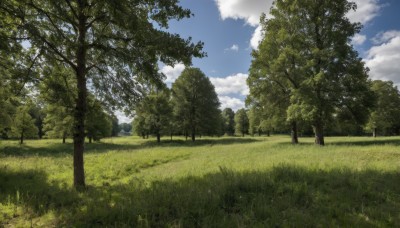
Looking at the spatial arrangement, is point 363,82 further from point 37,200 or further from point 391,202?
point 37,200

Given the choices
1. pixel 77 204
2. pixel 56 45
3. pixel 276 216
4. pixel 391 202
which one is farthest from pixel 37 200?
pixel 391 202

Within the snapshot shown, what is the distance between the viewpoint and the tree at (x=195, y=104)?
46344mm

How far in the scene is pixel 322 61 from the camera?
22.7 m

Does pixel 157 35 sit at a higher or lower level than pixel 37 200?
higher

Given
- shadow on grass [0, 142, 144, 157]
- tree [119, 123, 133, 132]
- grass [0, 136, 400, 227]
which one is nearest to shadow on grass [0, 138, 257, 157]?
shadow on grass [0, 142, 144, 157]

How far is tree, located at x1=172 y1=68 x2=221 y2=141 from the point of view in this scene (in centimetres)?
4634

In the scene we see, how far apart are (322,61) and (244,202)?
1957 centimetres

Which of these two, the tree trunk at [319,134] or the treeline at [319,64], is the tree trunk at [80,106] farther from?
the tree trunk at [319,134]

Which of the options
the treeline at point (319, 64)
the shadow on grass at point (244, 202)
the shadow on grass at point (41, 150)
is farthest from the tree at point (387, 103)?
the shadow on grass at point (244, 202)

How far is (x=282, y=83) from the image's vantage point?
90.5ft

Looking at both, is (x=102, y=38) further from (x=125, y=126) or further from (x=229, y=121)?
(x=125, y=126)

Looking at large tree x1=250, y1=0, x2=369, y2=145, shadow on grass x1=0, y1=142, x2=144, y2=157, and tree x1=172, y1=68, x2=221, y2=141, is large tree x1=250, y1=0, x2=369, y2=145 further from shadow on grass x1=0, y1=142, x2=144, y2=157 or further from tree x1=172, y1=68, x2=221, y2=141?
tree x1=172, y1=68, x2=221, y2=141

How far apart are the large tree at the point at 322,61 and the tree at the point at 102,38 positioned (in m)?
14.8

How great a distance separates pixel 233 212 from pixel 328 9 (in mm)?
22044
